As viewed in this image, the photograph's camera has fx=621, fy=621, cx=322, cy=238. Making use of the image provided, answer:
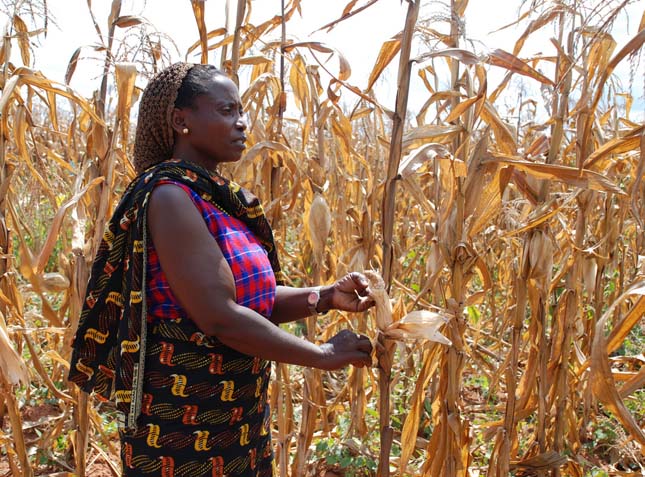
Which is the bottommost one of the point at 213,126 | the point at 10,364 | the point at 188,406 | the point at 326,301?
the point at 188,406

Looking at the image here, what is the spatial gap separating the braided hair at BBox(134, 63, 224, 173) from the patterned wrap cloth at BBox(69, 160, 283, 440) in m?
0.12

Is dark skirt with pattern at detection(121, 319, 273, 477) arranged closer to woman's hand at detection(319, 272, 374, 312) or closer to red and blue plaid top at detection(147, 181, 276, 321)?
red and blue plaid top at detection(147, 181, 276, 321)

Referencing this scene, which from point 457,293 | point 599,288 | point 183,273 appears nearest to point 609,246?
point 599,288

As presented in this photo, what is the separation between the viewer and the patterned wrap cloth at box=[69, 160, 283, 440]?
1.25 meters

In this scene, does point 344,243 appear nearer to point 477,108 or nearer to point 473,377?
point 477,108

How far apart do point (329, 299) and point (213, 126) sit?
0.47m

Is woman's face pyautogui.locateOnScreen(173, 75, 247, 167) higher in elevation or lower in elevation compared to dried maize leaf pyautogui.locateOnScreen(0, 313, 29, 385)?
higher

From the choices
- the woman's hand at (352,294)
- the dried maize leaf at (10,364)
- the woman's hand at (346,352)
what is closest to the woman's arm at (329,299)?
the woman's hand at (352,294)

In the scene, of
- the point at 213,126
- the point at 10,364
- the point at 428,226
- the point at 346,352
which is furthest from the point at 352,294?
the point at 428,226

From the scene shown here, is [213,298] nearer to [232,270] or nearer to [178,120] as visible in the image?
[232,270]

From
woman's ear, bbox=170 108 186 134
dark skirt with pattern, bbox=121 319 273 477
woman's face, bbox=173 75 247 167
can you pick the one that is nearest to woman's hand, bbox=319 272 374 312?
dark skirt with pattern, bbox=121 319 273 477

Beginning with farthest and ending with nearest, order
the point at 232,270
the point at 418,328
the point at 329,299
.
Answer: the point at 329,299 < the point at 232,270 < the point at 418,328

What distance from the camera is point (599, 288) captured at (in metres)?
2.37

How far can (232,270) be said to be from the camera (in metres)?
1.28
